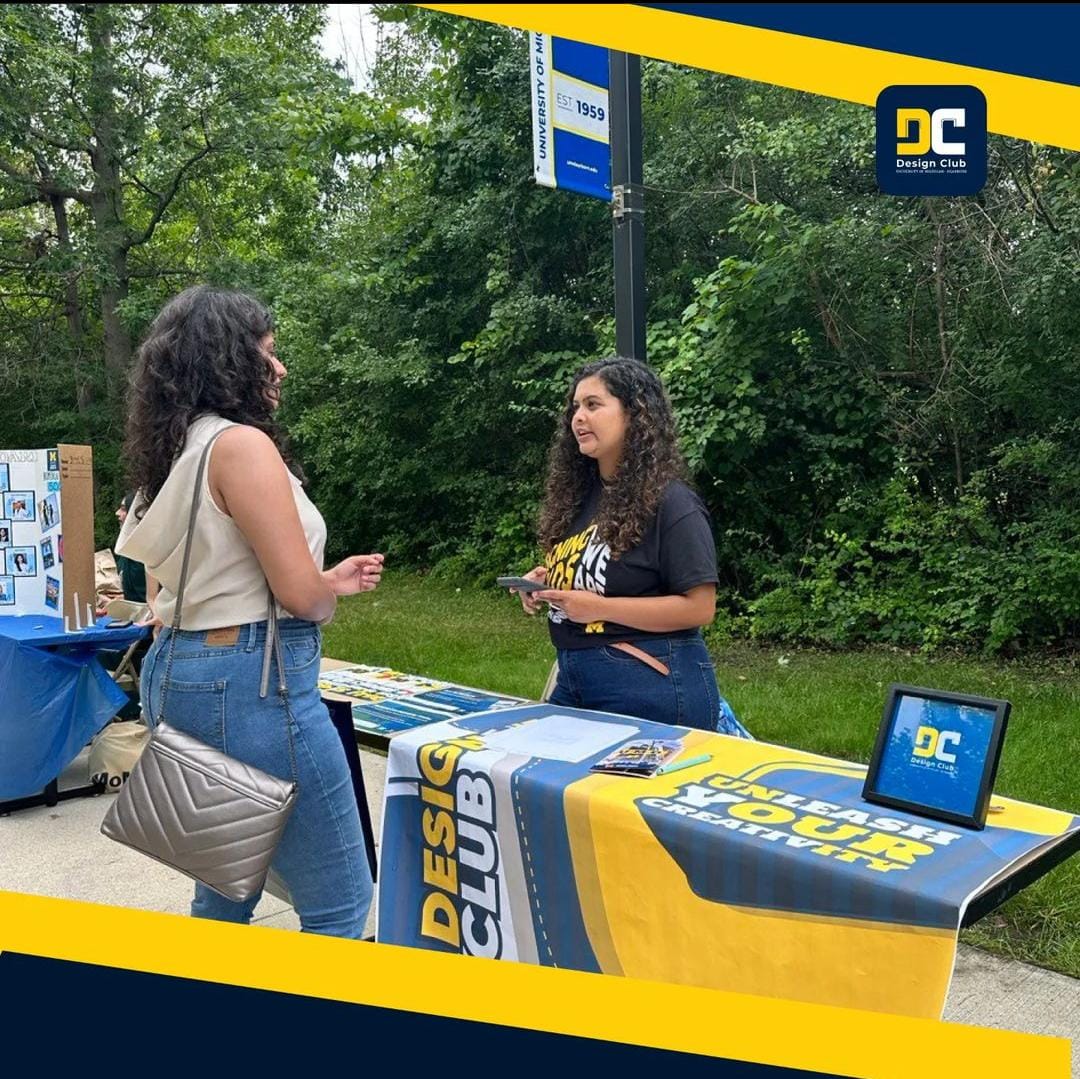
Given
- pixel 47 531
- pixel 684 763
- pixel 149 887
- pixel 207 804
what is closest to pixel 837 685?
pixel 149 887

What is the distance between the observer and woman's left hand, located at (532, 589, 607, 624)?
2455 millimetres

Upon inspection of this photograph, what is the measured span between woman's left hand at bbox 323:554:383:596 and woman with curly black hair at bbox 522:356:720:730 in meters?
0.45

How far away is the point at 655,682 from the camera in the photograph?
2.57m

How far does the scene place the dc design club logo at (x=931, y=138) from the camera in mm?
3434

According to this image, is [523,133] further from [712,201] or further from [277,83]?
[277,83]

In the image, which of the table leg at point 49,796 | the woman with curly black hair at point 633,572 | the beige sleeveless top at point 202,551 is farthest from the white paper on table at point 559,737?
the table leg at point 49,796

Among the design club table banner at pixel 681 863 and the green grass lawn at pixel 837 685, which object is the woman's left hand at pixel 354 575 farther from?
the green grass lawn at pixel 837 685

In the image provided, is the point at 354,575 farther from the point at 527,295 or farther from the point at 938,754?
the point at 527,295

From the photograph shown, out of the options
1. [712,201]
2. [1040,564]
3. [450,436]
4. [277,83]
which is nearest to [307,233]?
[277,83]

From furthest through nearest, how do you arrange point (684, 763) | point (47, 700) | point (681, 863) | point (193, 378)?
point (47, 700), point (684, 763), point (193, 378), point (681, 863)

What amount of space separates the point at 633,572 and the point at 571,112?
212 cm

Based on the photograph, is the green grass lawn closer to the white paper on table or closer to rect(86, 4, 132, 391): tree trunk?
the white paper on table

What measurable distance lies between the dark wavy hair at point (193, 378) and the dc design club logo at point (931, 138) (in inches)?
96.3

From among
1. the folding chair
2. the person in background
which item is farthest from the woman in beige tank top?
the person in background
